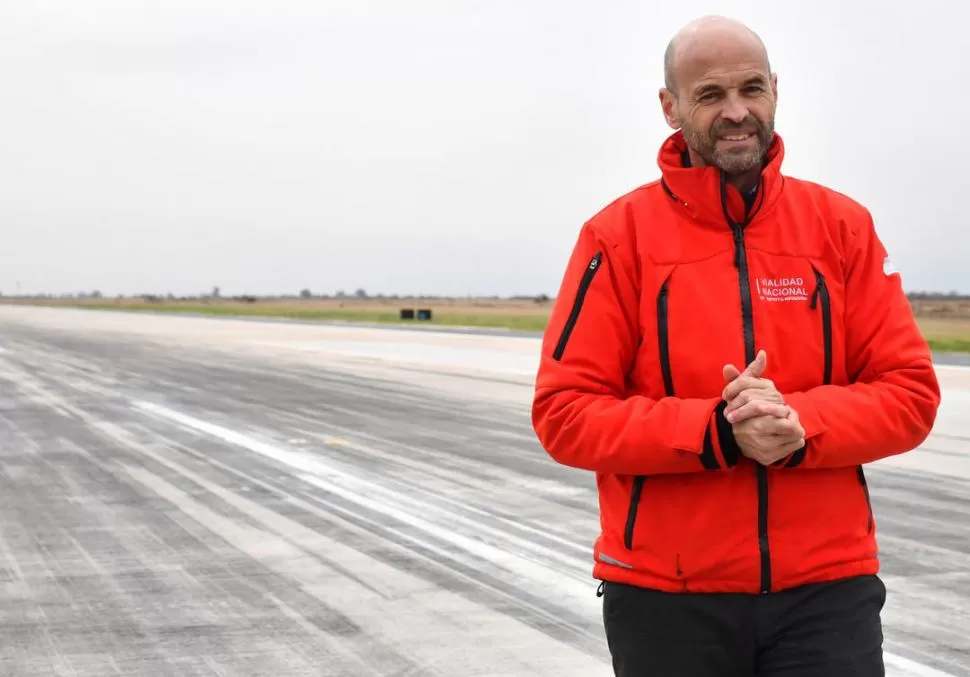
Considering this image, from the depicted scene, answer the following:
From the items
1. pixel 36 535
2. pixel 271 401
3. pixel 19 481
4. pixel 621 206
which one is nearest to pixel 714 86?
pixel 621 206

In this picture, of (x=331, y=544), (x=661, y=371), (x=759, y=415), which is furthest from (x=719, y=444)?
(x=331, y=544)

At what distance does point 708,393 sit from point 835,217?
0.50 metres

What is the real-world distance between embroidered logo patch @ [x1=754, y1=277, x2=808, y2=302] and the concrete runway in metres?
2.83

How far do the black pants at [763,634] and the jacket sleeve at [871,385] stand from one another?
11.0 inches

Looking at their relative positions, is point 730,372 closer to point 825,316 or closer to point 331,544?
point 825,316

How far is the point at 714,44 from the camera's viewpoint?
8.02ft

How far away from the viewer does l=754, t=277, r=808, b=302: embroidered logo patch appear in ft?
7.80

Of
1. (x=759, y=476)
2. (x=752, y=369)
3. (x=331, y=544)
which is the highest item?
(x=752, y=369)

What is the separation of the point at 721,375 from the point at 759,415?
0.16 meters

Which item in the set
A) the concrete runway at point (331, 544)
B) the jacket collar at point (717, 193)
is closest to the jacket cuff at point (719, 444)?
the jacket collar at point (717, 193)

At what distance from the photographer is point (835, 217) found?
2.51 meters

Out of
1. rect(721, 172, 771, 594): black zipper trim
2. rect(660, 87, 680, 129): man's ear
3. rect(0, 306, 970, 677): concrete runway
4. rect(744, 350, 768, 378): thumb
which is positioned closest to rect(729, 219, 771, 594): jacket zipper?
rect(721, 172, 771, 594): black zipper trim

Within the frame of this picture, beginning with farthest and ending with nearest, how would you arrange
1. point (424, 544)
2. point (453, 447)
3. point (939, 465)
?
point (453, 447) < point (939, 465) < point (424, 544)

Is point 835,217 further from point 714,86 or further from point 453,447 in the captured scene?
point 453,447
